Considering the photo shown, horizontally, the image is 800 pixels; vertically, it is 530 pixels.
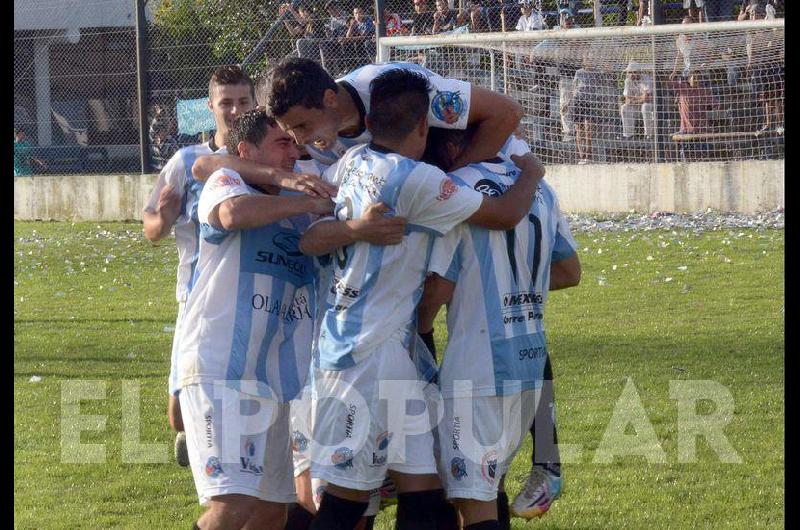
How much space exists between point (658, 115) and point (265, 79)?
13.3 metres

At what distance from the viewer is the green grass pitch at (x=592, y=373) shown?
18.9 ft

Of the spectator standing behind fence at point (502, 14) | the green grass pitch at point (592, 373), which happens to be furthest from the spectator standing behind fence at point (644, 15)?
the green grass pitch at point (592, 373)

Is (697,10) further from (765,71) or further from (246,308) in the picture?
(246,308)

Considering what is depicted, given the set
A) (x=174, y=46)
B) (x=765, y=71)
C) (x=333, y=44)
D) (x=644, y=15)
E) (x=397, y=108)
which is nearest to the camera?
(x=397, y=108)

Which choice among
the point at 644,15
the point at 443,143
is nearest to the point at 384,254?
the point at 443,143

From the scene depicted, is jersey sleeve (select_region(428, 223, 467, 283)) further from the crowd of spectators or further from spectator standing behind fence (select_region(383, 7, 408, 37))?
spectator standing behind fence (select_region(383, 7, 408, 37))

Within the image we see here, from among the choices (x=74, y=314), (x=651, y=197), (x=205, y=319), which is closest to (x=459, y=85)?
(x=205, y=319)

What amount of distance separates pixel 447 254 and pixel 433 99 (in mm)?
583

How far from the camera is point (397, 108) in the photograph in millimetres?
4043

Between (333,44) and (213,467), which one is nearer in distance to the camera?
(213,467)

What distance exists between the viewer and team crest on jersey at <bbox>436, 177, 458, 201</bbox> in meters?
3.93

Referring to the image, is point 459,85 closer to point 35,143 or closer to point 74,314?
point 74,314

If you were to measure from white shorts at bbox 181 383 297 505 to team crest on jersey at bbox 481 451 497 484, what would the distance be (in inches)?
31.2
